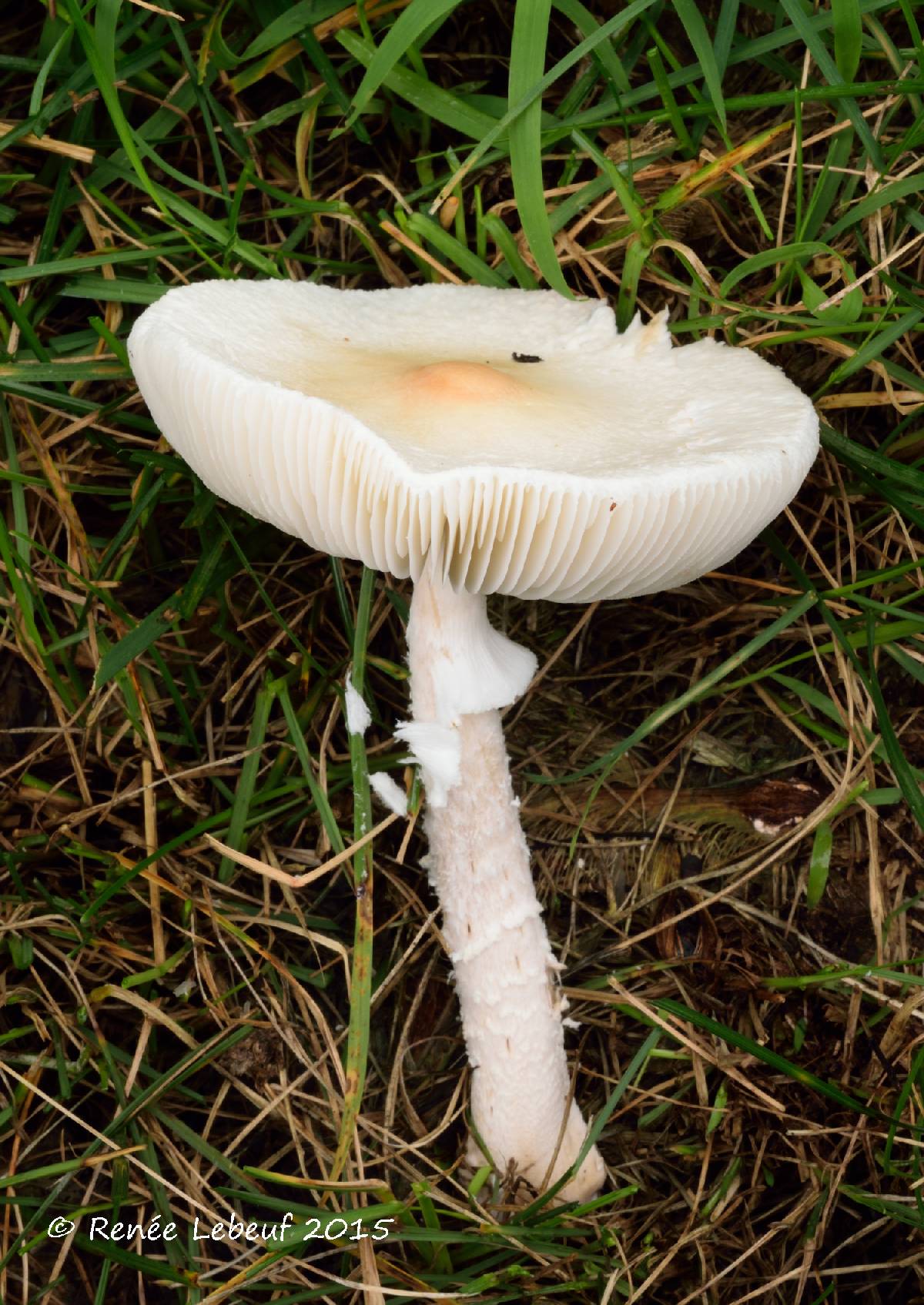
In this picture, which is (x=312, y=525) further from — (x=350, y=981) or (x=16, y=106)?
(x=16, y=106)

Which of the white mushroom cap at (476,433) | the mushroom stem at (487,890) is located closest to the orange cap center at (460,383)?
the white mushroom cap at (476,433)

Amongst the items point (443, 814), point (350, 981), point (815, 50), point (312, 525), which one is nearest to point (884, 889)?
point (443, 814)

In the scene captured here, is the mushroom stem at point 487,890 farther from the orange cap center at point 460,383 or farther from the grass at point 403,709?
the orange cap center at point 460,383

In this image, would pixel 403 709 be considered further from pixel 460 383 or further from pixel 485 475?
pixel 485 475

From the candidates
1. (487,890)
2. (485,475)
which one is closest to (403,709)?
(487,890)

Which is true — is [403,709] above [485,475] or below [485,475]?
below

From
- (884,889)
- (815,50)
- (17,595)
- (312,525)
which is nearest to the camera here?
(312,525)
